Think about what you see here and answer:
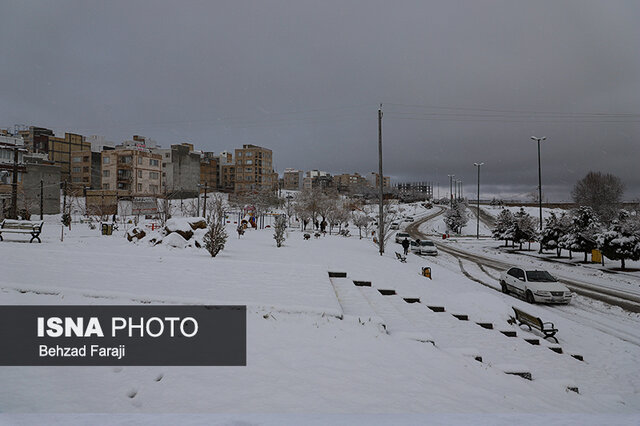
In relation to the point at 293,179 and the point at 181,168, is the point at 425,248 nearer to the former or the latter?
the point at 181,168

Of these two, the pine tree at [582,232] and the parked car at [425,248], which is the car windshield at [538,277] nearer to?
the parked car at [425,248]

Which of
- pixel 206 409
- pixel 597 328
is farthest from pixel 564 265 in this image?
pixel 206 409

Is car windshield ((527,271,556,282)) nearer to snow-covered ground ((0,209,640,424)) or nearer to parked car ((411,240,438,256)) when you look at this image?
snow-covered ground ((0,209,640,424))

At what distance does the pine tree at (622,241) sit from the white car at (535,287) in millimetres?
11832

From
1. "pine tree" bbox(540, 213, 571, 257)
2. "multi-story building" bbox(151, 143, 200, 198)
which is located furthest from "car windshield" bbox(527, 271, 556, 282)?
"multi-story building" bbox(151, 143, 200, 198)

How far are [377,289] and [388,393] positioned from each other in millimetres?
7511

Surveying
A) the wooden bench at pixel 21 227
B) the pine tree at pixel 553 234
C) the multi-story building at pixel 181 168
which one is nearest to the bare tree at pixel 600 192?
the pine tree at pixel 553 234

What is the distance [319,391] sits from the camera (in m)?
4.76

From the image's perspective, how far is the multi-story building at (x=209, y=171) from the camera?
10400 cm

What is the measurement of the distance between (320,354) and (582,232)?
3250 centimetres

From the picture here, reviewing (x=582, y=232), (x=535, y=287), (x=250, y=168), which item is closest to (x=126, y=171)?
(x=250, y=168)

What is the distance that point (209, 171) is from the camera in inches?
4198

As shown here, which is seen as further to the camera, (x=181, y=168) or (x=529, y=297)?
(x=181, y=168)

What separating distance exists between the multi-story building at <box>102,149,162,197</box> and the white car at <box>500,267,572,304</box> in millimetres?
60992
